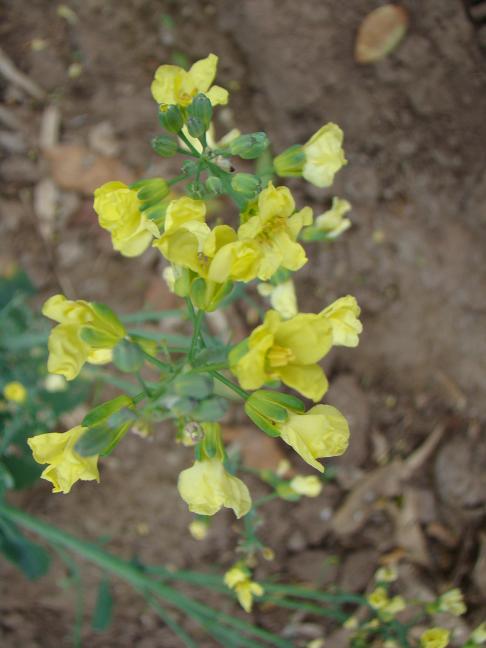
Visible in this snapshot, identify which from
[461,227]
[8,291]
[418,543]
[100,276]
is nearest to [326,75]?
[461,227]

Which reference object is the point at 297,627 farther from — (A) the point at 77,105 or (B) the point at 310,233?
(A) the point at 77,105

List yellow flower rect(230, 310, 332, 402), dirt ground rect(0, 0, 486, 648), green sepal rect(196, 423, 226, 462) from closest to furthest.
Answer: yellow flower rect(230, 310, 332, 402) < green sepal rect(196, 423, 226, 462) < dirt ground rect(0, 0, 486, 648)

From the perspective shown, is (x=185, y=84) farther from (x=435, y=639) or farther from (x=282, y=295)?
(x=435, y=639)

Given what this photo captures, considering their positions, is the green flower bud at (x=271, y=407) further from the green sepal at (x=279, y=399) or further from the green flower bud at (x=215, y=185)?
the green flower bud at (x=215, y=185)

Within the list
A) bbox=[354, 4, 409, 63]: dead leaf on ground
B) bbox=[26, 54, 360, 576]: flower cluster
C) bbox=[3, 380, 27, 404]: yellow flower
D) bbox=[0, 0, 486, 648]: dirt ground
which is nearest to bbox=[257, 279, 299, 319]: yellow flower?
bbox=[26, 54, 360, 576]: flower cluster

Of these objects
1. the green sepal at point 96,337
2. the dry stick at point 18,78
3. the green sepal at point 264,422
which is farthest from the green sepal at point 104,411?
the dry stick at point 18,78

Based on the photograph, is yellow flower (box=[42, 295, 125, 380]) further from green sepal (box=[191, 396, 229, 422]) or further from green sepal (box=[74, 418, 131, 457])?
green sepal (box=[191, 396, 229, 422])

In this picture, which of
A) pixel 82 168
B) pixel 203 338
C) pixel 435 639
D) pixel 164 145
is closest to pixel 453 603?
pixel 435 639
